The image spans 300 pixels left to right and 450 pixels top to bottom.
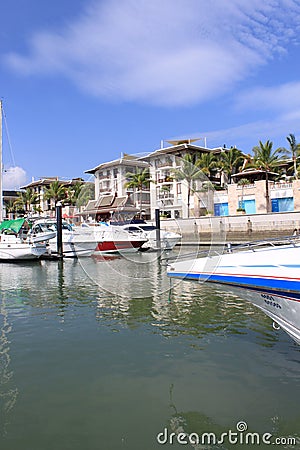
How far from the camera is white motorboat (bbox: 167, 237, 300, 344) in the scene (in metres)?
5.99

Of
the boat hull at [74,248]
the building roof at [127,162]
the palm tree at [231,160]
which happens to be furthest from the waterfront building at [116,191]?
the palm tree at [231,160]

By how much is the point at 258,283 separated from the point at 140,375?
270 centimetres

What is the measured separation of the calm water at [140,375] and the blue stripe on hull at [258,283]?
103 centimetres

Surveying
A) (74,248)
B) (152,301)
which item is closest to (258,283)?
(152,301)

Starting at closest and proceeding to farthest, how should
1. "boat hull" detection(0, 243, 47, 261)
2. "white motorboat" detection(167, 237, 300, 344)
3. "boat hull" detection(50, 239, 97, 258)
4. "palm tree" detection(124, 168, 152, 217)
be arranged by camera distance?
"white motorboat" detection(167, 237, 300, 344) → "palm tree" detection(124, 168, 152, 217) → "boat hull" detection(50, 239, 97, 258) → "boat hull" detection(0, 243, 47, 261)

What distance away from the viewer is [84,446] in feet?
16.4

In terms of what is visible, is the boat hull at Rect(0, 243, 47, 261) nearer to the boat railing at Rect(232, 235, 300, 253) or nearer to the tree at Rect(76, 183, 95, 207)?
the tree at Rect(76, 183, 95, 207)

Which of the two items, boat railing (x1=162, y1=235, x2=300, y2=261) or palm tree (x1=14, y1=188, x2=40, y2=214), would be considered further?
palm tree (x1=14, y1=188, x2=40, y2=214)

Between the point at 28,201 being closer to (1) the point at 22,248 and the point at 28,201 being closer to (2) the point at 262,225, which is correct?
(2) the point at 262,225

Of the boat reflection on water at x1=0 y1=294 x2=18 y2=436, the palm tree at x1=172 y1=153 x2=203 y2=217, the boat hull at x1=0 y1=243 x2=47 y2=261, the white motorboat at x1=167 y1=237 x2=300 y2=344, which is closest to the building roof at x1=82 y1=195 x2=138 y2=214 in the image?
the palm tree at x1=172 y1=153 x2=203 y2=217

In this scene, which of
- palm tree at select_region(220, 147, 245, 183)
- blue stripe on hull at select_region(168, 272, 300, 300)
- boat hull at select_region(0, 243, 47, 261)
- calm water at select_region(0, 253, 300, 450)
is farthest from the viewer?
palm tree at select_region(220, 147, 245, 183)

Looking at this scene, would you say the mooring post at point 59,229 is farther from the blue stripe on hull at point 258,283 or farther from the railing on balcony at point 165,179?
the blue stripe on hull at point 258,283

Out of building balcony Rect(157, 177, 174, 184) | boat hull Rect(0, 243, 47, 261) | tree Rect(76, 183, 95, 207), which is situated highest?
building balcony Rect(157, 177, 174, 184)

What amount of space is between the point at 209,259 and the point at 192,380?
2.14m
